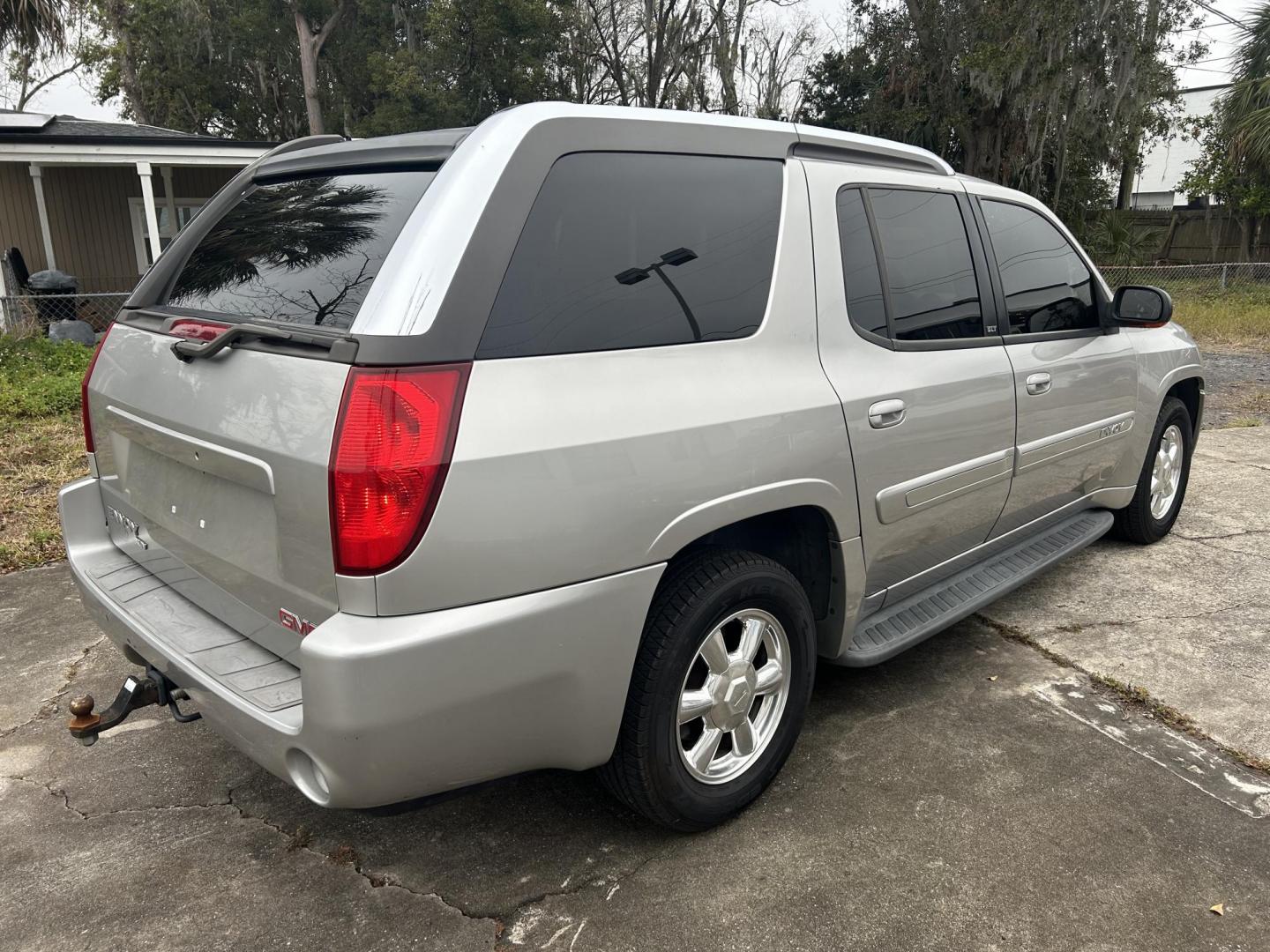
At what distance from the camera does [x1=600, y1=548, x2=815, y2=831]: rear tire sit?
7.58 ft

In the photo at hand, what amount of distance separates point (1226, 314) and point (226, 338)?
17394mm

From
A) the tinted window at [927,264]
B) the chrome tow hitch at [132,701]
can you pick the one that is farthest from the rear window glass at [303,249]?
the tinted window at [927,264]

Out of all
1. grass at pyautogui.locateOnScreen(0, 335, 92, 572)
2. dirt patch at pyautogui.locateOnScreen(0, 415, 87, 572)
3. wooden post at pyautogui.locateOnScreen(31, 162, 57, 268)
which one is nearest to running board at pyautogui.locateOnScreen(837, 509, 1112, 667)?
dirt patch at pyautogui.locateOnScreen(0, 415, 87, 572)

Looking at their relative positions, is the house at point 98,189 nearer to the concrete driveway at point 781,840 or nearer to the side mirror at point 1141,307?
the concrete driveway at point 781,840

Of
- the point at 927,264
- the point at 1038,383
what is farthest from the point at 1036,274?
the point at 927,264

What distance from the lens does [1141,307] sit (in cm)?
403

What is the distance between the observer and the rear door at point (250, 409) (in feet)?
6.51

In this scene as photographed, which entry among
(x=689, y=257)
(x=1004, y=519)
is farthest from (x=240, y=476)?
(x=1004, y=519)

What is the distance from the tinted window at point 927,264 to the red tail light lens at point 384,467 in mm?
1720

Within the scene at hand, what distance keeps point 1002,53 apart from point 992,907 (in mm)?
19759

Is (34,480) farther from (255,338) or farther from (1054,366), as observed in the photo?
(1054,366)

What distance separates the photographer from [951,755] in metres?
2.99

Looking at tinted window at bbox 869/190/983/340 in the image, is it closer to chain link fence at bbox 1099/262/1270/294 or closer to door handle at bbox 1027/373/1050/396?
door handle at bbox 1027/373/1050/396

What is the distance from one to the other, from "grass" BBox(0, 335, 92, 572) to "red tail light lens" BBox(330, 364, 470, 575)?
383 cm
